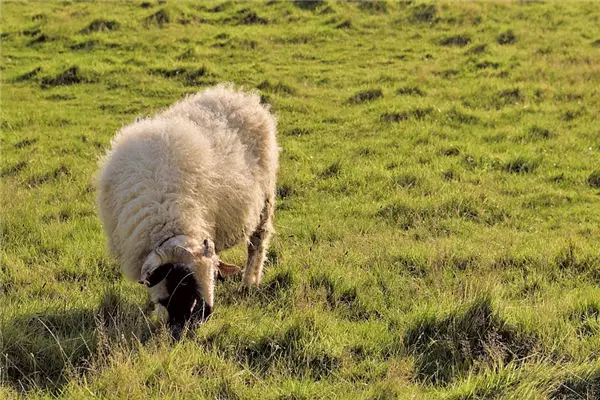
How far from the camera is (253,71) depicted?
1454 cm

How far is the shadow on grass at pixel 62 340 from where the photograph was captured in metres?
4.34

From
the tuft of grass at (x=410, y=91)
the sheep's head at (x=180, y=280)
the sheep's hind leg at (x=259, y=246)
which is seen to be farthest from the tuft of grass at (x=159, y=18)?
the sheep's head at (x=180, y=280)

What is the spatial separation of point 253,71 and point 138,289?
9.43m

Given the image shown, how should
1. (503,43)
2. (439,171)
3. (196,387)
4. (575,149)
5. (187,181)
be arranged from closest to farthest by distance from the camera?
(196,387), (187,181), (439,171), (575,149), (503,43)

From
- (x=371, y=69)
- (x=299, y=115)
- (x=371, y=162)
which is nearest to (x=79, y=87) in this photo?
(x=299, y=115)

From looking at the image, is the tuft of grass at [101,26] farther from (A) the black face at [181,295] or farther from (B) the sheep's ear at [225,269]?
(A) the black face at [181,295]

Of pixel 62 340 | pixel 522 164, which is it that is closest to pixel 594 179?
pixel 522 164

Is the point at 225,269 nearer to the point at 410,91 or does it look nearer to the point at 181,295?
the point at 181,295

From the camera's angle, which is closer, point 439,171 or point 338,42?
point 439,171

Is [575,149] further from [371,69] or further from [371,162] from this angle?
[371,69]

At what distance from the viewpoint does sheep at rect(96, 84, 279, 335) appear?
15.8 ft

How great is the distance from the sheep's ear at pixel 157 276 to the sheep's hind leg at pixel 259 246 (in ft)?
4.72

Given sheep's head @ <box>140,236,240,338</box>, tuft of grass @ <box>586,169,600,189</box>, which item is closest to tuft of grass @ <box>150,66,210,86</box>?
tuft of grass @ <box>586,169,600,189</box>

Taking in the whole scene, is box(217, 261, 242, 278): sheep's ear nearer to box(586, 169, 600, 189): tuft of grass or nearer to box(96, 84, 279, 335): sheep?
box(96, 84, 279, 335): sheep
